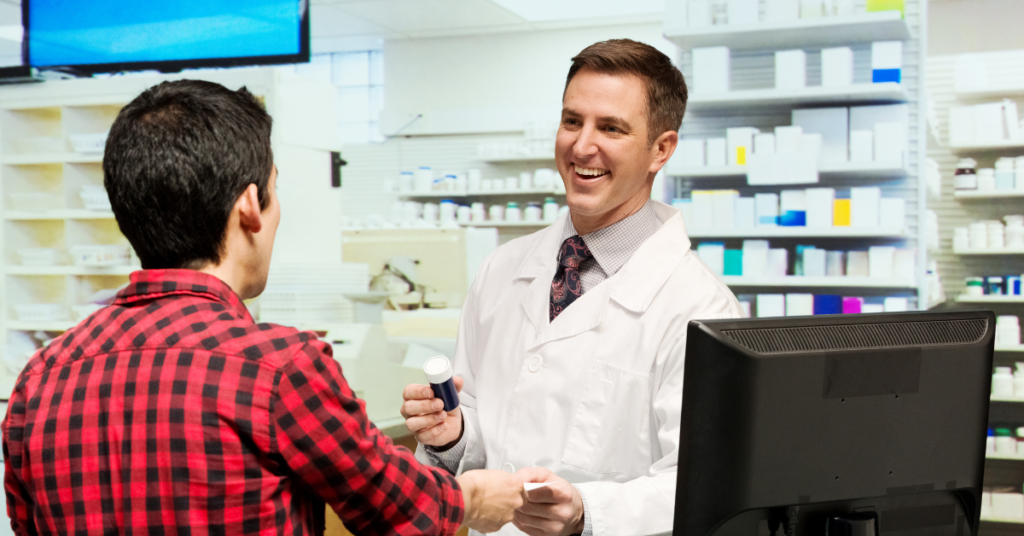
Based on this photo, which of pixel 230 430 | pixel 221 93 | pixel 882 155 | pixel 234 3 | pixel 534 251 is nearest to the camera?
pixel 230 430

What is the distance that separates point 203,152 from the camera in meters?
0.94

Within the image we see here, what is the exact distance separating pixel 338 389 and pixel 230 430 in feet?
0.40

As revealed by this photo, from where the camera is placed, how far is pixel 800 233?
4082 millimetres

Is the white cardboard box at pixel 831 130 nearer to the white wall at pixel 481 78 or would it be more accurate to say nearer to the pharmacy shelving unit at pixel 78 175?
the pharmacy shelving unit at pixel 78 175

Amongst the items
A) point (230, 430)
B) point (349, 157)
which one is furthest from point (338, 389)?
point (349, 157)

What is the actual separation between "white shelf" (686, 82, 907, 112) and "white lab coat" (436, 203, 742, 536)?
9.33 feet

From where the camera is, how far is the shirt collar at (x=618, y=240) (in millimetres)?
1545

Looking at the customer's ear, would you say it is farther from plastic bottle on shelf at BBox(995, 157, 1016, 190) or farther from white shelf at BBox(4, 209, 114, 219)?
plastic bottle on shelf at BBox(995, 157, 1016, 190)

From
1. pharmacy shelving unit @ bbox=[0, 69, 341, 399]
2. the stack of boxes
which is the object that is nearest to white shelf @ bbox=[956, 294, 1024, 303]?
the stack of boxes

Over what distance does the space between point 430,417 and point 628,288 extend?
1.39 feet

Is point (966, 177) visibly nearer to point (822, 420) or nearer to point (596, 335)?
point (596, 335)

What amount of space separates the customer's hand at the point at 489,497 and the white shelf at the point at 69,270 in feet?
8.93

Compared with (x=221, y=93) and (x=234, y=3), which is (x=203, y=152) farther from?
(x=234, y=3)

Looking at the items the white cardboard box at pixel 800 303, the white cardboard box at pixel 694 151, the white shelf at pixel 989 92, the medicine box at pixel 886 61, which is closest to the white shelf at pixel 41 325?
the white cardboard box at pixel 694 151
